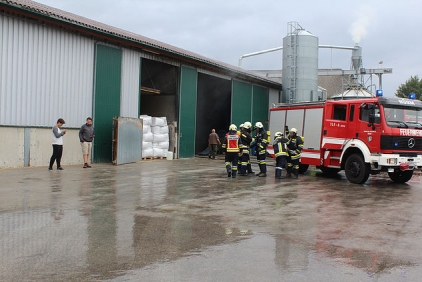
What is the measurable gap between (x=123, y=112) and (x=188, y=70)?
4.79m

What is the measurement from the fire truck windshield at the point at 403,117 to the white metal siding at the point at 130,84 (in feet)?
33.8

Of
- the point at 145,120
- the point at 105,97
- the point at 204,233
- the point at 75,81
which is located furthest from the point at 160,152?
the point at 204,233

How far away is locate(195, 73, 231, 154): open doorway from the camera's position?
83.4 ft

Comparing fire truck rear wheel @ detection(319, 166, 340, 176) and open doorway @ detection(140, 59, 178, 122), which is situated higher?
open doorway @ detection(140, 59, 178, 122)

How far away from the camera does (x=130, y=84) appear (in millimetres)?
17578

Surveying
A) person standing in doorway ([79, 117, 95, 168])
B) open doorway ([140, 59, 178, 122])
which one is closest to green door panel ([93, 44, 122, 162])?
person standing in doorway ([79, 117, 95, 168])

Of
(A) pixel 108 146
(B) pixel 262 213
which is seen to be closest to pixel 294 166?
(B) pixel 262 213

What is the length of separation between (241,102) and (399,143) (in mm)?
14490

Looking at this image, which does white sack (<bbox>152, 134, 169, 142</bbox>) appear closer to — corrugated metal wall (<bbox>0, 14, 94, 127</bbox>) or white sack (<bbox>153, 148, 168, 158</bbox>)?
white sack (<bbox>153, 148, 168, 158</bbox>)

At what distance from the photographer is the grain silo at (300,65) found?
24.6 meters

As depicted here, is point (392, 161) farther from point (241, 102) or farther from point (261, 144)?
point (241, 102)

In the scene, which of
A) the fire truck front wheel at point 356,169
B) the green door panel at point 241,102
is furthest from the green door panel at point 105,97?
the fire truck front wheel at point 356,169

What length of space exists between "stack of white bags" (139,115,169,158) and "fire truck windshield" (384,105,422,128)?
10.1 m

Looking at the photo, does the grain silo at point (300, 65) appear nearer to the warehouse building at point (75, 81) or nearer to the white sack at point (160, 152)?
the warehouse building at point (75, 81)
